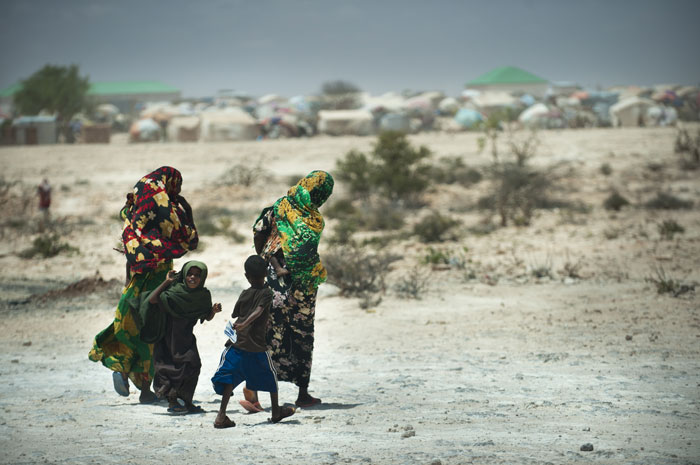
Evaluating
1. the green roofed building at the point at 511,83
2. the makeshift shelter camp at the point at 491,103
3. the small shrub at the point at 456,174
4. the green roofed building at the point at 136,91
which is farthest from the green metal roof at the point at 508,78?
the small shrub at the point at 456,174

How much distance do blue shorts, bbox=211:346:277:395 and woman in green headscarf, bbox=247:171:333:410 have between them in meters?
0.36

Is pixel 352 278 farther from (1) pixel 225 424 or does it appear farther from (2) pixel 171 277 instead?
(1) pixel 225 424

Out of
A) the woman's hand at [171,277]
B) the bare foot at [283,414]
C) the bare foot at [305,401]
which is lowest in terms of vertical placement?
the bare foot at [305,401]

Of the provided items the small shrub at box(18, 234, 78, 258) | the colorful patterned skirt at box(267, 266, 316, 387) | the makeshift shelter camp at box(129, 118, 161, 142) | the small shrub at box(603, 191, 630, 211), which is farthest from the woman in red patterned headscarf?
the makeshift shelter camp at box(129, 118, 161, 142)

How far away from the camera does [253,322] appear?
435 cm

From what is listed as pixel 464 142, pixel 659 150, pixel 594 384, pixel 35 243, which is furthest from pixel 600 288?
pixel 464 142

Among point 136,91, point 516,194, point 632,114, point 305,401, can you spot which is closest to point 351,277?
point 305,401

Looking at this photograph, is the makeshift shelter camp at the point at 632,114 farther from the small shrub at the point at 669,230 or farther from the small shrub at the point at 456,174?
the small shrub at the point at 669,230

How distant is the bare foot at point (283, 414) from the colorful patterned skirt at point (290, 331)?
11.7 inches

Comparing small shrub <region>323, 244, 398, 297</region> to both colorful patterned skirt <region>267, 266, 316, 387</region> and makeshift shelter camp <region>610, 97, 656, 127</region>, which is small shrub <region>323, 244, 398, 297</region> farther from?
makeshift shelter camp <region>610, 97, 656, 127</region>

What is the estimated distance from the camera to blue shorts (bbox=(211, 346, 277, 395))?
14.3 ft

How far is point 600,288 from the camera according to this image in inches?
358

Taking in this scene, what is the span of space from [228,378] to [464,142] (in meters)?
21.8

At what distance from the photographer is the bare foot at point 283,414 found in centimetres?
444
